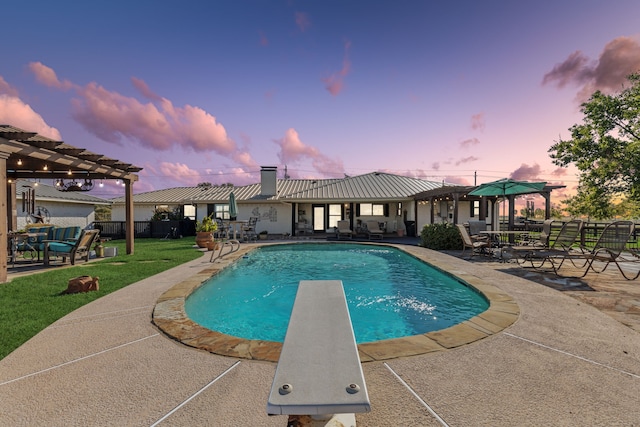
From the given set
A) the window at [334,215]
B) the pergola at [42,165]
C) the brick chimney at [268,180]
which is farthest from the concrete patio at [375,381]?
the brick chimney at [268,180]

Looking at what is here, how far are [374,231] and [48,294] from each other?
13999 millimetres

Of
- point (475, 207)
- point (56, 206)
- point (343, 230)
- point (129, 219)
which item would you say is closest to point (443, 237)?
point (343, 230)

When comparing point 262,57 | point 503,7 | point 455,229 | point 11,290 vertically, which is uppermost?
point 503,7

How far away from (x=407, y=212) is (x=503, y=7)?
1115cm

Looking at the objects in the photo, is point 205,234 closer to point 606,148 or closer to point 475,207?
point 475,207

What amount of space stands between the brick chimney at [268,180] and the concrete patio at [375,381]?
1708cm

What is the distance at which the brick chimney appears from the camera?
20234 millimetres

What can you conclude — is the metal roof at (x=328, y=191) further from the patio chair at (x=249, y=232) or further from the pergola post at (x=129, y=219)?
the pergola post at (x=129, y=219)

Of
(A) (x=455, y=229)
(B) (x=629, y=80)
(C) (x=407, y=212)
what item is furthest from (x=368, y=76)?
(B) (x=629, y=80)

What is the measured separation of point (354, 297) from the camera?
6086mm

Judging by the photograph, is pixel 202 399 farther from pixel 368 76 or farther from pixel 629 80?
pixel 629 80

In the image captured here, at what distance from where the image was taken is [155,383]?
2320mm

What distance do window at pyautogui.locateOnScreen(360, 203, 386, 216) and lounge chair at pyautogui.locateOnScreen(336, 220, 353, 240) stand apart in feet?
8.19

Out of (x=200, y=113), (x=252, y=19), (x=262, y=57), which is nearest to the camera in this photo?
(x=252, y=19)
